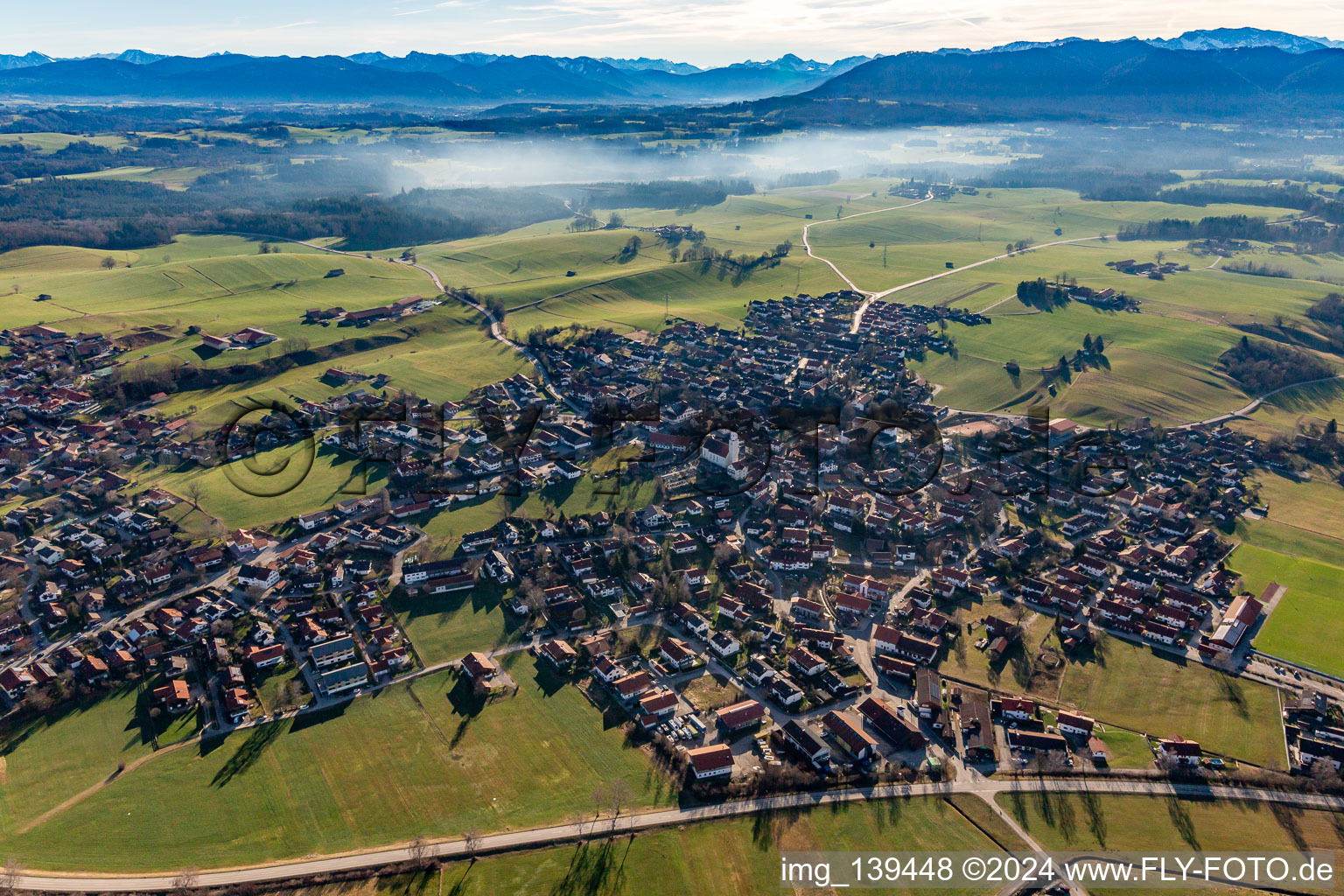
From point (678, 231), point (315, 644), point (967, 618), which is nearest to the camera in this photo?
point (315, 644)

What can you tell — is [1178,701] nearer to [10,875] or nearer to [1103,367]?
[10,875]

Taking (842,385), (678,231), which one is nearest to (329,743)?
(842,385)

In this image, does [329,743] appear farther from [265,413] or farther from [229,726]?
[265,413]

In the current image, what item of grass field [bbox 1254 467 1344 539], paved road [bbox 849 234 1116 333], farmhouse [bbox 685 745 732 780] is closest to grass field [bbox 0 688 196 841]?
farmhouse [bbox 685 745 732 780]

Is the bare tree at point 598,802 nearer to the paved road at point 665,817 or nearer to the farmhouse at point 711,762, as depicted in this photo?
the paved road at point 665,817

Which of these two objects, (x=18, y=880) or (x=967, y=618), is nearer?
(x=18, y=880)

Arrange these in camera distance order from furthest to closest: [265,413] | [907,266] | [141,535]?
1. [907,266]
2. [265,413]
3. [141,535]

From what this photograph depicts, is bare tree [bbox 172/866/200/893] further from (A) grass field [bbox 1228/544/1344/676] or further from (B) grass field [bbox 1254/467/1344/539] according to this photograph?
(B) grass field [bbox 1254/467/1344/539]
